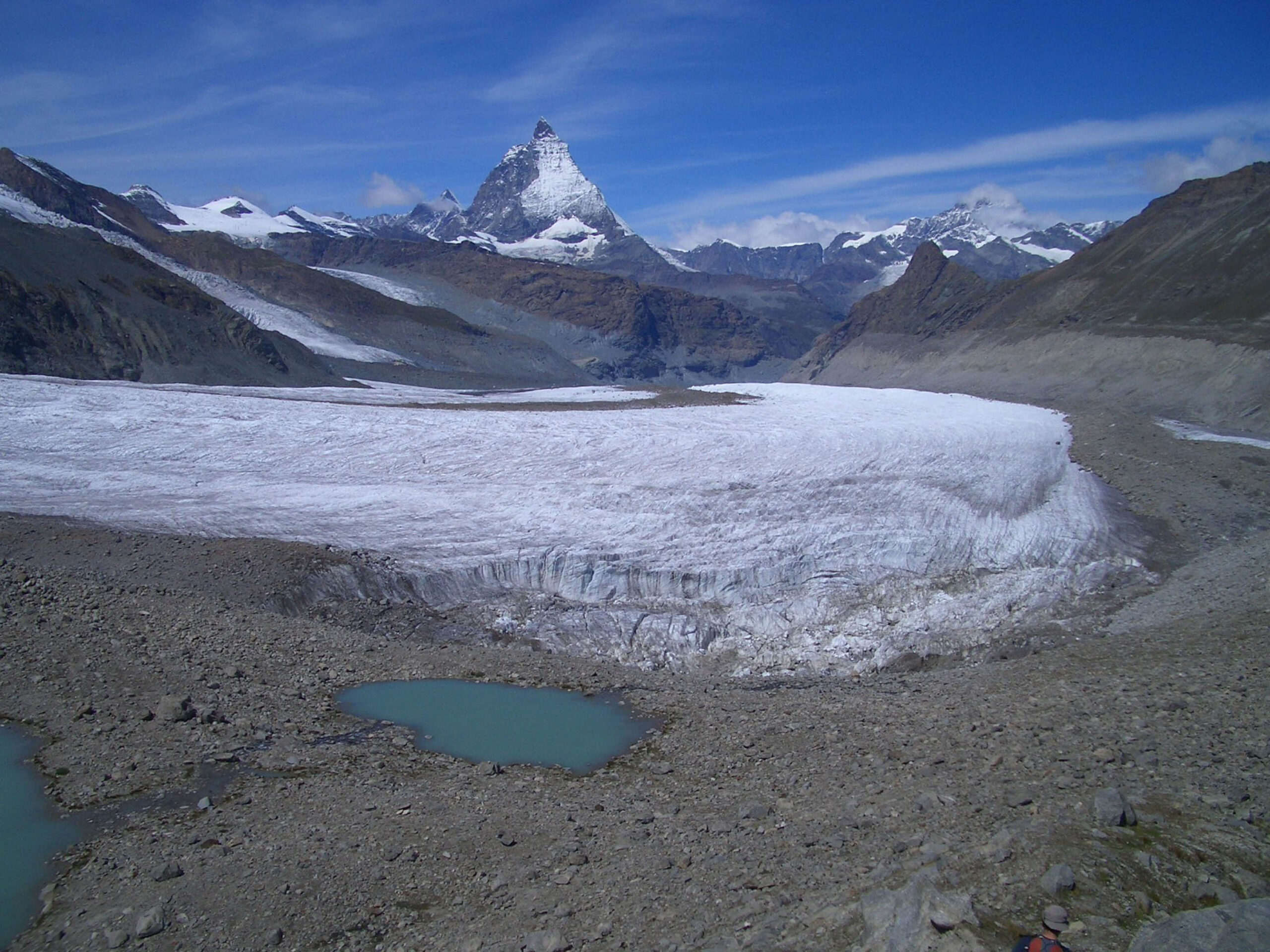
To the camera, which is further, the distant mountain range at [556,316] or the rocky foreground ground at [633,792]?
the distant mountain range at [556,316]

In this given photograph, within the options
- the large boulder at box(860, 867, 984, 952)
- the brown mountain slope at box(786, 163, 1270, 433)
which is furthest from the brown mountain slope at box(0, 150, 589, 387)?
the large boulder at box(860, 867, 984, 952)

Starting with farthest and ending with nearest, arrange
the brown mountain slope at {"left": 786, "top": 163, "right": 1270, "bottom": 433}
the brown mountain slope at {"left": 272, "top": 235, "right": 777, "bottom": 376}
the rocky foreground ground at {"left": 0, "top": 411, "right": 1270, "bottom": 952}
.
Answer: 1. the brown mountain slope at {"left": 272, "top": 235, "right": 777, "bottom": 376}
2. the brown mountain slope at {"left": 786, "top": 163, "right": 1270, "bottom": 433}
3. the rocky foreground ground at {"left": 0, "top": 411, "right": 1270, "bottom": 952}

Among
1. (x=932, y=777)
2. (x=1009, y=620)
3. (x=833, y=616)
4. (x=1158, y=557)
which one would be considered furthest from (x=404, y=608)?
(x=1158, y=557)

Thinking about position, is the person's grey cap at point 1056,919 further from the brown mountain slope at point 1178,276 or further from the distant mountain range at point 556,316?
the brown mountain slope at point 1178,276

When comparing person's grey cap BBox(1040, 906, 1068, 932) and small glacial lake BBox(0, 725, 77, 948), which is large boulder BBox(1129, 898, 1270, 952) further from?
small glacial lake BBox(0, 725, 77, 948)

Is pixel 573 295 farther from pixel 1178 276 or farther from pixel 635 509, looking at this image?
pixel 635 509

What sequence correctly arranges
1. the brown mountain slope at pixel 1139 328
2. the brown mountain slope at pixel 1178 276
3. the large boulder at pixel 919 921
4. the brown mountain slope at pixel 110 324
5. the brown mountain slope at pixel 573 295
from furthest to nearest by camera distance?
the brown mountain slope at pixel 573 295 → the brown mountain slope at pixel 1178 276 → the brown mountain slope at pixel 1139 328 → the brown mountain slope at pixel 110 324 → the large boulder at pixel 919 921

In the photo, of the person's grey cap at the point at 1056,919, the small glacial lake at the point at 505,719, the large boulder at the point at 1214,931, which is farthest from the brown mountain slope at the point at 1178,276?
the person's grey cap at the point at 1056,919
